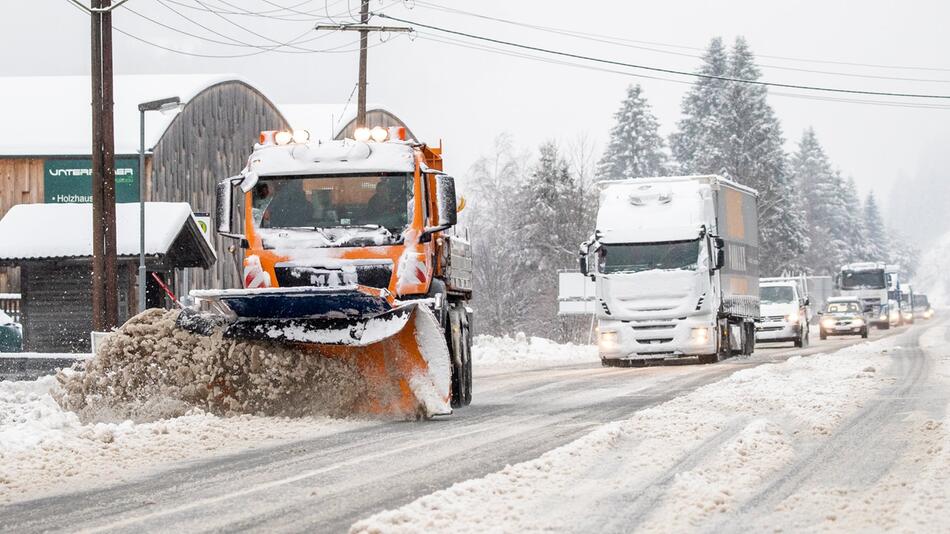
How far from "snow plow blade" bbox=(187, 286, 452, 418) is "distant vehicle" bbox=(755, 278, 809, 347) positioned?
87.1 feet

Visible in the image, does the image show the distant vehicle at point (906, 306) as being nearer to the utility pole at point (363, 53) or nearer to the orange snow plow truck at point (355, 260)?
the utility pole at point (363, 53)

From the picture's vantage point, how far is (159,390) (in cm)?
1366

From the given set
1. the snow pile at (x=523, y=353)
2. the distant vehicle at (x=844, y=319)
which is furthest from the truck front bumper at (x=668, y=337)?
the distant vehicle at (x=844, y=319)

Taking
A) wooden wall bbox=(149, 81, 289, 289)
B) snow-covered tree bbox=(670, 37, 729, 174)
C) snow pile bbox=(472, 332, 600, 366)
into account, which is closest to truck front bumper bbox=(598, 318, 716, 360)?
snow pile bbox=(472, 332, 600, 366)

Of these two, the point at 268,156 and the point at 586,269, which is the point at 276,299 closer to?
the point at 268,156

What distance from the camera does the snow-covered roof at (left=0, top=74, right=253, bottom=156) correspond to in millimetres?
40219

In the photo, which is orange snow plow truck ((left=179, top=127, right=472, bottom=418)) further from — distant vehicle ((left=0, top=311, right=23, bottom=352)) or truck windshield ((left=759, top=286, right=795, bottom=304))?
truck windshield ((left=759, top=286, right=795, bottom=304))

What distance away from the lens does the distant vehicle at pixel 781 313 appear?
39344 millimetres

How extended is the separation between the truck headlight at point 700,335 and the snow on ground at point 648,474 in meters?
11.1

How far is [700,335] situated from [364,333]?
14.4 m

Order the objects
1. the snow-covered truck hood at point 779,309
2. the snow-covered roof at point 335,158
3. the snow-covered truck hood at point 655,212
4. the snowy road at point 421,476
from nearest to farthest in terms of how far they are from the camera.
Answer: the snowy road at point 421,476 < the snow-covered roof at point 335,158 < the snow-covered truck hood at point 655,212 < the snow-covered truck hood at point 779,309

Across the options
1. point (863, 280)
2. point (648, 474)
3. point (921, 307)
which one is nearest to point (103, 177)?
point (648, 474)

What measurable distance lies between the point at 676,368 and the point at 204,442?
15056mm

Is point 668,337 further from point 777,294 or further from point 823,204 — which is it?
point 823,204
